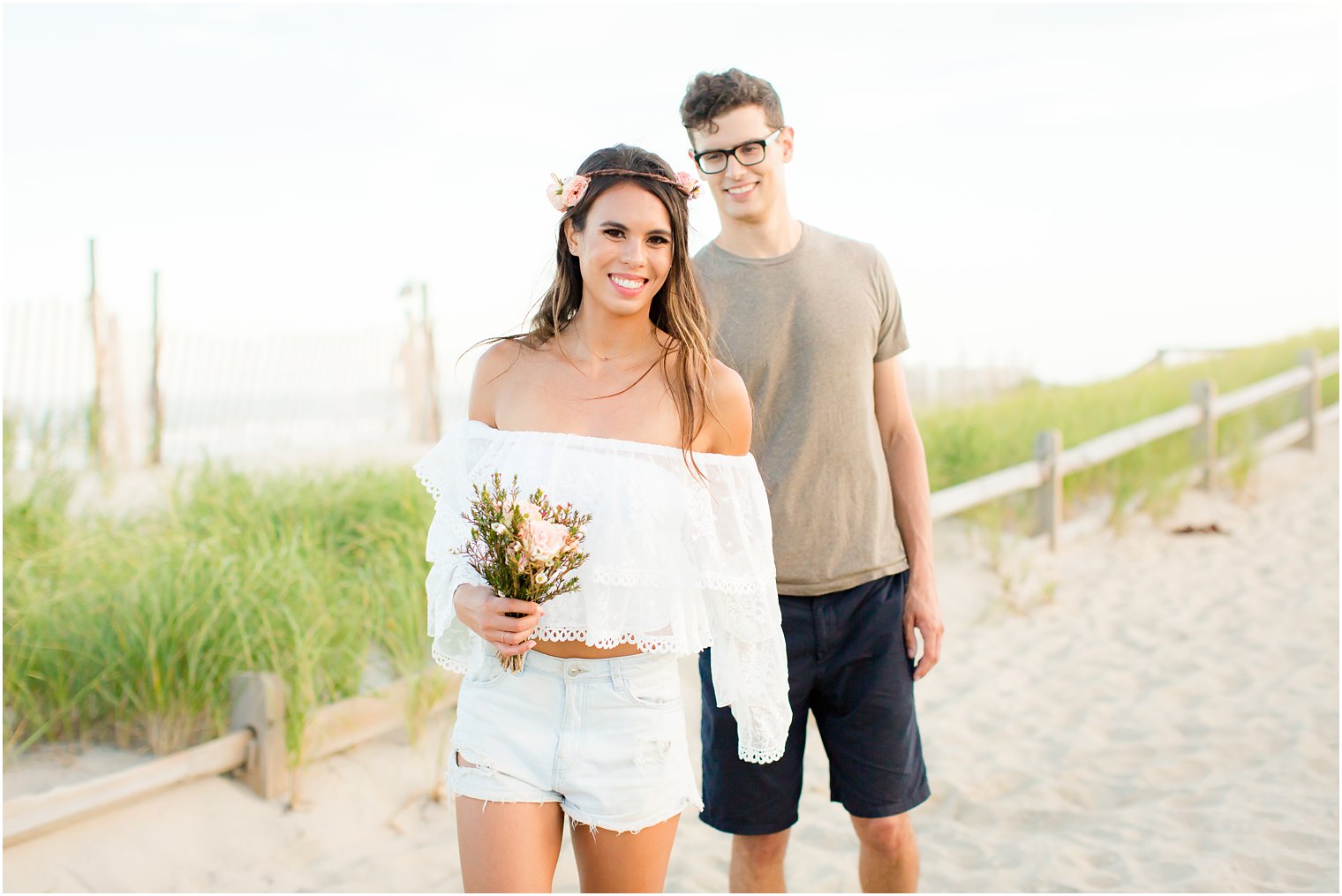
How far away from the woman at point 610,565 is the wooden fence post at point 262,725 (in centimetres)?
190

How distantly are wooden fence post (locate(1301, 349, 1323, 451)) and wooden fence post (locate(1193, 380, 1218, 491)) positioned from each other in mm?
2438

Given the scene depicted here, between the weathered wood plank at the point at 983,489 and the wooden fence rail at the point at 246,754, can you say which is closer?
the wooden fence rail at the point at 246,754

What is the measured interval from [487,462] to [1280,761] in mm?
3579

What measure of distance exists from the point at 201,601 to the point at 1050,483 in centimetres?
546

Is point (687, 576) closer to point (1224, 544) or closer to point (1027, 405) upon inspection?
point (1224, 544)

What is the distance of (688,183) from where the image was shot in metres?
2.14

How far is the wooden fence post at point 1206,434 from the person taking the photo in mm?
9195

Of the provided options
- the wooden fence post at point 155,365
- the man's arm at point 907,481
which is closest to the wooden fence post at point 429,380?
the wooden fence post at point 155,365

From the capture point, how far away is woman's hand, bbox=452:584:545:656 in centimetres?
183

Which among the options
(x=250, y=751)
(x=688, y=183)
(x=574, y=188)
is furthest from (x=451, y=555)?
(x=250, y=751)

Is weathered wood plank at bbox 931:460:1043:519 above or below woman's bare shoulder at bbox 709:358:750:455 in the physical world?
below

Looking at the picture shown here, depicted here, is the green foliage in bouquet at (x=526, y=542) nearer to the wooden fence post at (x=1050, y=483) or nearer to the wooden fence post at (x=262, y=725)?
the wooden fence post at (x=262, y=725)

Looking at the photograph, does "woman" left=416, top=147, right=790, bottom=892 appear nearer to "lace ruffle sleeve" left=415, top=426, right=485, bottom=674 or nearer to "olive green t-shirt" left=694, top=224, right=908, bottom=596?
"lace ruffle sleeve" left=415, top=426, right=485, bottom=674

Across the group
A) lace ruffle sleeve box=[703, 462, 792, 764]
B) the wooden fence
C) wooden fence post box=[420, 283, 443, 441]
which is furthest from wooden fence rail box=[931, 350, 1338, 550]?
wooden fence post box=[420, 283, 443, 441]
